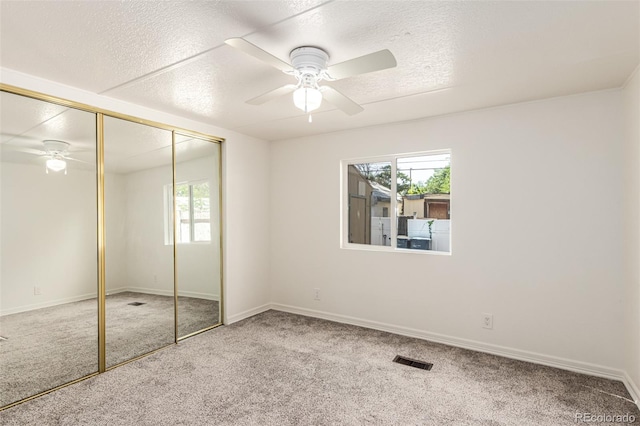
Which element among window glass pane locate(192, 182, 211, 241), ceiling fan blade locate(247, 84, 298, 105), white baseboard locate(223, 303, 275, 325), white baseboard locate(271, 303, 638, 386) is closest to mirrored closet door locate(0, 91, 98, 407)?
window glass pane locate(192, 182, 211, 241)

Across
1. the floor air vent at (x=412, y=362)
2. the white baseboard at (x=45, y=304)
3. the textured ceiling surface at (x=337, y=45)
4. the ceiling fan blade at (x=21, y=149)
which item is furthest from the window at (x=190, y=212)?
the floor air vent at (x=412, y=362)

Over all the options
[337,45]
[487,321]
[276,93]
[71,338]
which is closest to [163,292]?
[71,338]

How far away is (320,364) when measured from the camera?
9.76ft

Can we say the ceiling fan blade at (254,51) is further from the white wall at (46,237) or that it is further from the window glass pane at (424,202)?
the window glass pane at (424,202)

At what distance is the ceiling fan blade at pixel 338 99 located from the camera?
2.21 meters

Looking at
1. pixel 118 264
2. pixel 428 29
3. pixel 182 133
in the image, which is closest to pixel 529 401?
pixel 428 29

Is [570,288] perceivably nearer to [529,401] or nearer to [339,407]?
[529,401]

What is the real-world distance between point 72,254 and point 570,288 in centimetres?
422

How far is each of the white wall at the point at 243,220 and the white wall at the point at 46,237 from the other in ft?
4.02

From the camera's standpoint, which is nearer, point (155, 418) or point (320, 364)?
point (155, 418)

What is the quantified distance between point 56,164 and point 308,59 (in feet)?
7.12

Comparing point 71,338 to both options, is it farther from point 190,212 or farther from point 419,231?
point 419,231

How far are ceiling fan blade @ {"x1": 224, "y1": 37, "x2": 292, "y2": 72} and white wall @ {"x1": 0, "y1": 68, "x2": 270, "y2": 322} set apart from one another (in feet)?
6.60

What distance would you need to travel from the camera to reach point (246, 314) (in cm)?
430
